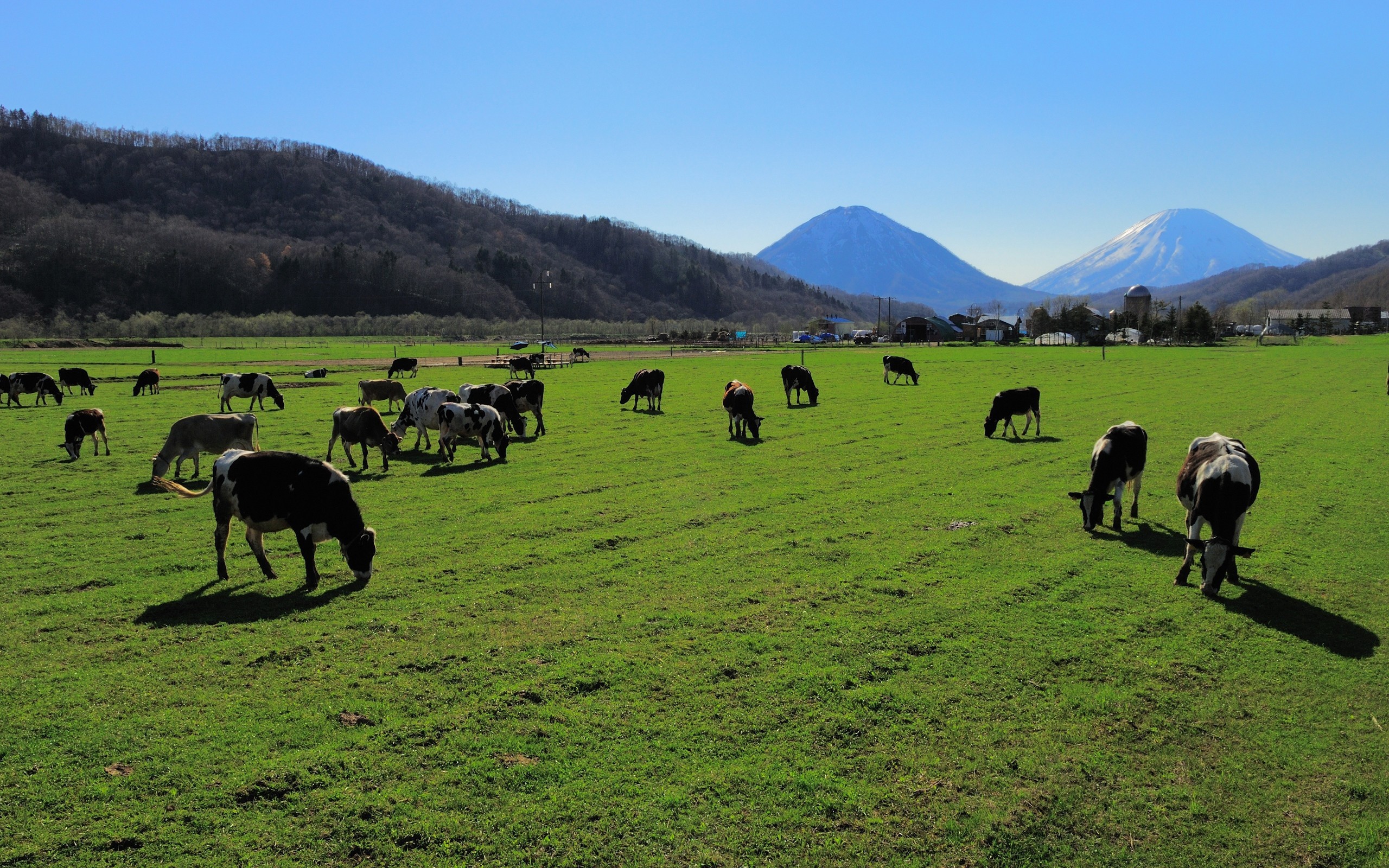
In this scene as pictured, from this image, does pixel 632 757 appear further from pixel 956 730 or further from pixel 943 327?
pixel 943 327

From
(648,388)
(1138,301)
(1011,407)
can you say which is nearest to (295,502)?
(1011,407)

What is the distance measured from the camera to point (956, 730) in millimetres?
6809

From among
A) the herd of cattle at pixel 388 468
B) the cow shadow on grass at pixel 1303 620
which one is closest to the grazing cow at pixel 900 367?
the herd of cattle at pixel 388 468

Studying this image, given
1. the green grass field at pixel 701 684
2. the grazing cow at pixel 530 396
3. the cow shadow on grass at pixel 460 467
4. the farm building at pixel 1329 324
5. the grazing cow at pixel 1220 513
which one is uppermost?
the farm building at pixel 1329 324

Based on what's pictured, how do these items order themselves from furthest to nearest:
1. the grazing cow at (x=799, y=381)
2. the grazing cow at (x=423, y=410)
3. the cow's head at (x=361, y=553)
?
the grazing cow at (x=799, y=381)
the grazing cow at (x=423, y=410)
the cow's head at (x=361, y=553)

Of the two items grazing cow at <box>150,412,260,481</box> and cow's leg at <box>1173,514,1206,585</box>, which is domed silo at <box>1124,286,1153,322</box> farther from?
grazing cow at <box>150,412,260,481</box>

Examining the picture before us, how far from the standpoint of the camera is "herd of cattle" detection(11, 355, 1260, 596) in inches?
404

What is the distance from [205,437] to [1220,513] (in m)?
19.6

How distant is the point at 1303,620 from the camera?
30.5 ft

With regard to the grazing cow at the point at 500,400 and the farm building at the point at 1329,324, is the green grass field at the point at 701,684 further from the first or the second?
the farm building at the point at 1329,324

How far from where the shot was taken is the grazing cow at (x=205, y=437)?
→ 17375 millimetres

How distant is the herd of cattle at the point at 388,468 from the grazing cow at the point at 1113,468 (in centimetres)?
2

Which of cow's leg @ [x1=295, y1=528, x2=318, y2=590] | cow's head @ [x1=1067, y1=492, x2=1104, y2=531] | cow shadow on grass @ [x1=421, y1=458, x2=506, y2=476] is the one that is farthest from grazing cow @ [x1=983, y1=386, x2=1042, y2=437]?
cow's leg @ [x1=295, y1=528, x2=318, y2=590]

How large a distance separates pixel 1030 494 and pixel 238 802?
1463 cm
